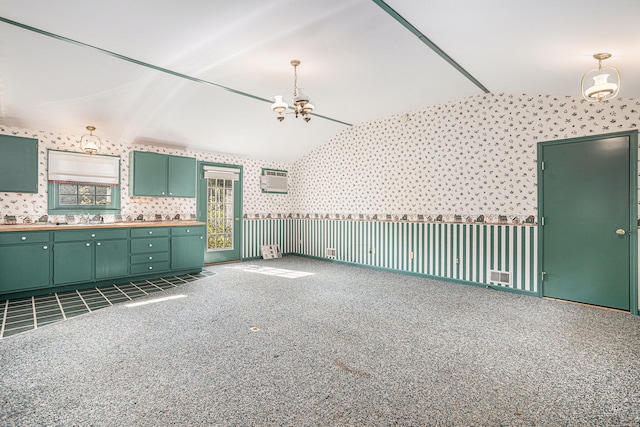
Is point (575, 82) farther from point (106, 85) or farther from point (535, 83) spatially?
point (106, 85)

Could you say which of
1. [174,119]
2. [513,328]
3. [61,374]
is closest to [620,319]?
[513,328]

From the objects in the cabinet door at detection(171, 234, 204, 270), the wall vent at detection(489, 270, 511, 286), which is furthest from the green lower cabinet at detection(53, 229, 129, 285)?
the wall vent at detection(489, 270, 511, 286)

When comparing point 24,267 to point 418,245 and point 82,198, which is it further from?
point 418,245

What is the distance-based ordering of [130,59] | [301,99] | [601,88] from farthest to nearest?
[301,99], [130,59], [601,88]

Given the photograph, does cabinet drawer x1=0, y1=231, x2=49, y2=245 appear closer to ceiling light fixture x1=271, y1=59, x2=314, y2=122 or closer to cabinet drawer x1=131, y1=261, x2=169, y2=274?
cabinet drawer x1=131, y1=261, x2=169, y2=274

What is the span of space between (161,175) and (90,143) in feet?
3.88

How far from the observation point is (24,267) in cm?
438

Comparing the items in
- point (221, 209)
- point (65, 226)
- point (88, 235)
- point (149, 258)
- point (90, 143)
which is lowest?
point (149, 258)

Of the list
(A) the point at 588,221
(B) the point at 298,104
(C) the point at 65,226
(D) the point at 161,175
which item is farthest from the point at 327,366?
(D) the point at 161,175

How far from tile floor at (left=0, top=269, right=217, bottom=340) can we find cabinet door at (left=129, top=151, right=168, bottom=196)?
1630 millimetres

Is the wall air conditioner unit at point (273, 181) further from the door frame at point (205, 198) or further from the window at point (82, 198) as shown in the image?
the window at point (82, 198)

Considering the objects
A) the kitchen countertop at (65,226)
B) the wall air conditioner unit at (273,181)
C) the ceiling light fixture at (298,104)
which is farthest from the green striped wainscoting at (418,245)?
the ceiling light fixture at (298,104)

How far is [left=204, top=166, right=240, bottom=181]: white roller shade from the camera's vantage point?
7066 mm

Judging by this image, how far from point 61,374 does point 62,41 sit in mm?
3110
